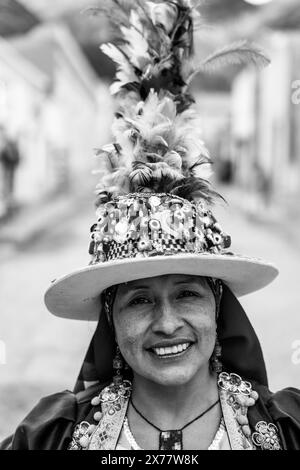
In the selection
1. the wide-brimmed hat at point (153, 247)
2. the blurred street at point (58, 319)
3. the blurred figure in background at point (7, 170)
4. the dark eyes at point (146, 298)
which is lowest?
the blurred street at point (58, 319)

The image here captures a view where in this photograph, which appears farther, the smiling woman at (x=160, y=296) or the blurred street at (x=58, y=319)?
the blurred street at (x=58, y=319)

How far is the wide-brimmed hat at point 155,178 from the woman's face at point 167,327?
57 millimetres

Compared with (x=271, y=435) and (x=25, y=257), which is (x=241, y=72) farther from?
(x=271, y=435)

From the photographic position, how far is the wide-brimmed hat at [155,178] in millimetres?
1864

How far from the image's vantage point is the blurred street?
3814mm

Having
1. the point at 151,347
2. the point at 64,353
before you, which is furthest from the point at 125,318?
the point at 64,353

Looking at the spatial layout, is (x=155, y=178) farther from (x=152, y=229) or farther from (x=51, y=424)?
(x=51, y=424)

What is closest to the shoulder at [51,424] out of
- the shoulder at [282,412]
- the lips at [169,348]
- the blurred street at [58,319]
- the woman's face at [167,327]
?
the woman's face at [167,327]

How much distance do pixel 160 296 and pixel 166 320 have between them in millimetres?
92

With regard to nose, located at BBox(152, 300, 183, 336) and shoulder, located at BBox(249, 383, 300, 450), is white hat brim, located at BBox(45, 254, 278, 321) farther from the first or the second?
shoulder, located at BBox(249, 383, 300, 450)

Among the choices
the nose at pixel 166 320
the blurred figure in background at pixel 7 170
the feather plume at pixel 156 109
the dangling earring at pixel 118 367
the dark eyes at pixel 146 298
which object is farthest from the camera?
the blurred figure in background at pixel 7 170

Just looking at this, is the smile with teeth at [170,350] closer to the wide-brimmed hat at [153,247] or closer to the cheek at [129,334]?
the cheek at [129,334]

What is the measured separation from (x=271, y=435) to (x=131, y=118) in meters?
1.14

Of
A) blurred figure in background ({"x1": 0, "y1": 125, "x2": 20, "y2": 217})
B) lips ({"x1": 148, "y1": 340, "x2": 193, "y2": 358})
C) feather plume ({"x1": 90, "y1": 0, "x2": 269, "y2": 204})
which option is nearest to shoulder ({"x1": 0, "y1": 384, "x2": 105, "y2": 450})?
lips ({"x1": 148, "y1": 340, "x2": 193, "y2": 358})
